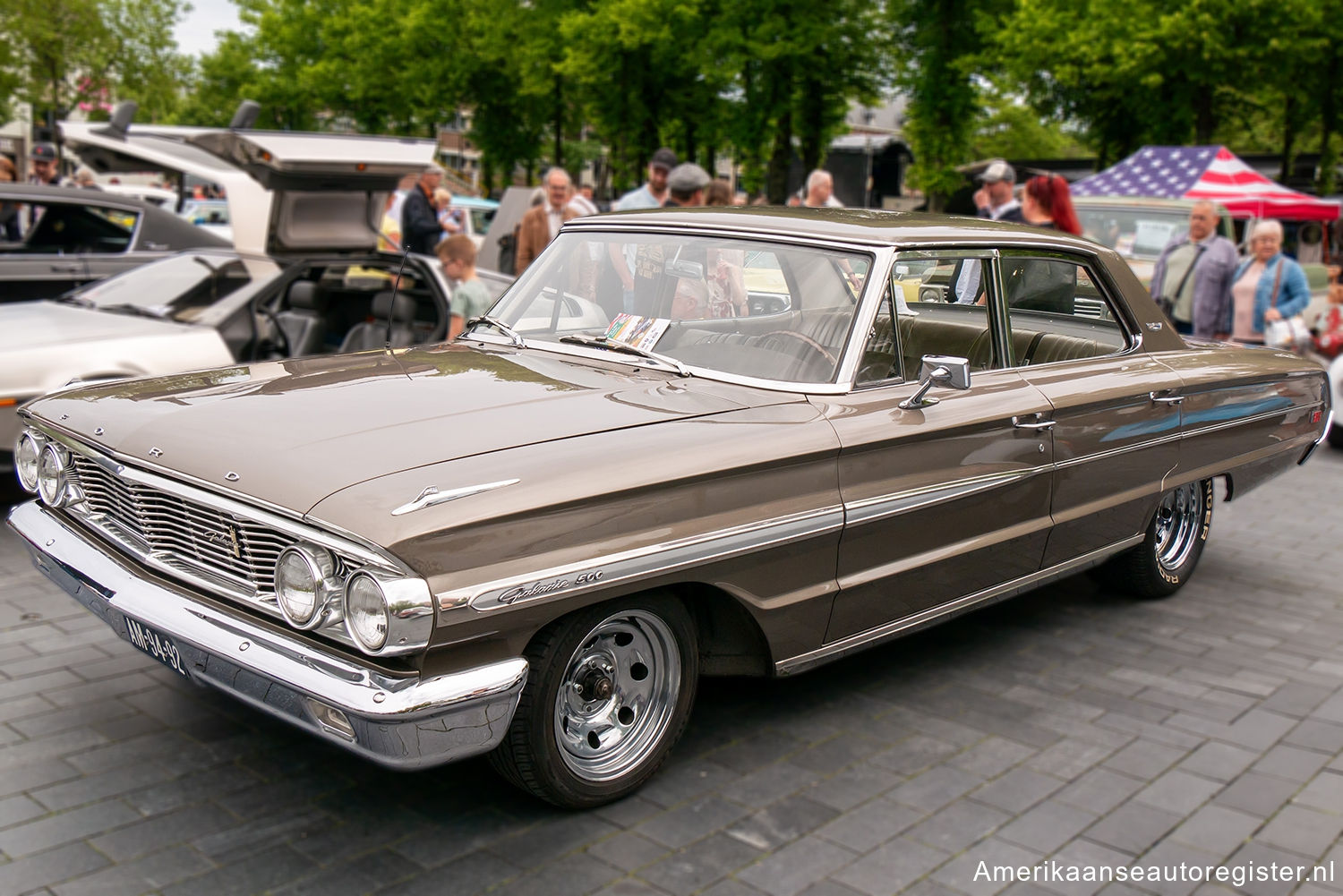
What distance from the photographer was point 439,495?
2.87 meters

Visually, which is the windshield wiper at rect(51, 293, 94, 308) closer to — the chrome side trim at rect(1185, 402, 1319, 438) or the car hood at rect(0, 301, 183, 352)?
the car hood at rect(0, 301, 183, 352)

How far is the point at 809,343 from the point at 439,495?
1.59m

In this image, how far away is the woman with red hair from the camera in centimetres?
733

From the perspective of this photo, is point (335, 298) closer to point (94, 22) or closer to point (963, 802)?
point (963, 802)

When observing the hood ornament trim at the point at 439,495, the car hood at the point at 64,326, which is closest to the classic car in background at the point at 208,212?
the car hood at the point at 64,326

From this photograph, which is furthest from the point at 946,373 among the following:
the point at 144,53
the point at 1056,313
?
the point at 144,53

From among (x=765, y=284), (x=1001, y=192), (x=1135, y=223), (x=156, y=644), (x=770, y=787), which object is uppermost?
(x=1001, y=192)

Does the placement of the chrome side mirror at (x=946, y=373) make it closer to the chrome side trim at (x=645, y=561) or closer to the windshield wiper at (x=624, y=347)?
the chrome side trim at (x=645, y=561)

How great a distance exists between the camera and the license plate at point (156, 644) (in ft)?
10.4

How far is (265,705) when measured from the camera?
2.97 meters

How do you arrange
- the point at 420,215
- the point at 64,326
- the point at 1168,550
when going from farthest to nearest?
the point at 420,215
the point at 64,326
the point at 1168,550

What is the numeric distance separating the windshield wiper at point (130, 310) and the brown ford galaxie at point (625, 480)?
11.3 feet

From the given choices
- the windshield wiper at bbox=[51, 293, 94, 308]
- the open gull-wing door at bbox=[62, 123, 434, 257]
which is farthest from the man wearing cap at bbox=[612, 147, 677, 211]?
the windshield wiper at bbox=[51, 293, 94, 308]

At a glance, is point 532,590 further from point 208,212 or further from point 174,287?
point 208,212
